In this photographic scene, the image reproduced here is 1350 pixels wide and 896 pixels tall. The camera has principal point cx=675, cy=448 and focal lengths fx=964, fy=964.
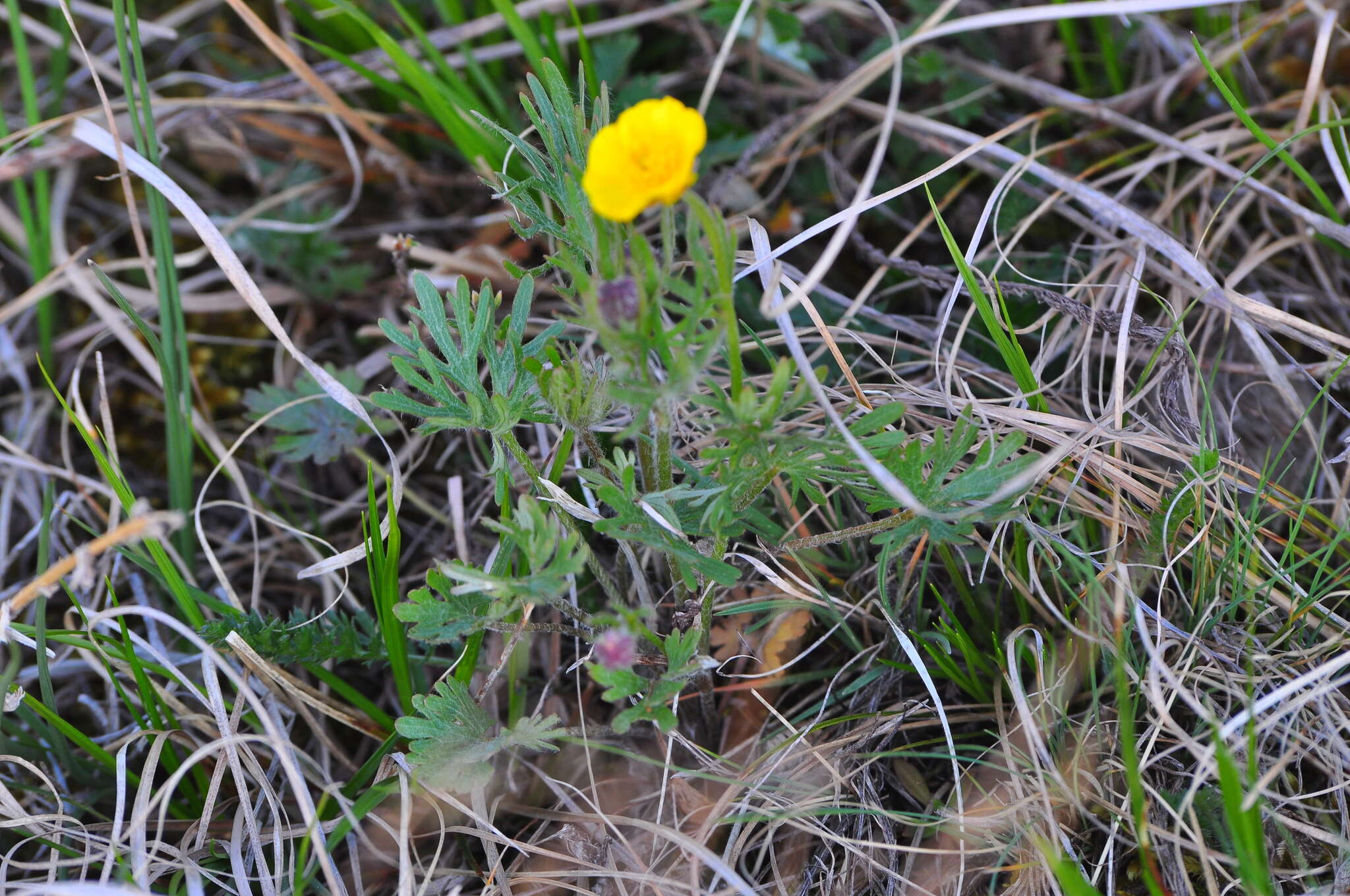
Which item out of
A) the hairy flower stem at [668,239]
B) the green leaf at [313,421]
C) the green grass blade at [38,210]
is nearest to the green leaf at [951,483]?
the hairy flower stem at [668,239]

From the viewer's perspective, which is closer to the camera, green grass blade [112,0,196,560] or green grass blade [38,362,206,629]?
green grass blade [38,362,206,629]

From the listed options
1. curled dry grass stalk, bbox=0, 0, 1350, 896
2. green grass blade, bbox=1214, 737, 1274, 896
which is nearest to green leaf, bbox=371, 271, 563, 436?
curled dry grass stalk, bbox=0, 0, 1350, 896

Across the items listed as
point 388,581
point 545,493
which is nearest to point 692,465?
point 545,493

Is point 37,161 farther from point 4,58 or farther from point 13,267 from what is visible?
point 4,58

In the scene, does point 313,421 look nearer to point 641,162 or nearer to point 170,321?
point 170,321

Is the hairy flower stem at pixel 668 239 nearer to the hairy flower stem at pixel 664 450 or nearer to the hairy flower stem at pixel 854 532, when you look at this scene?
the hairy flower stem at pixel 664 450

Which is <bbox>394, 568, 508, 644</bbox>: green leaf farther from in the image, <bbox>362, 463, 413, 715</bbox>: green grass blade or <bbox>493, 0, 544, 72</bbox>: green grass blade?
<bbox>493, 0, 544, 72</bbox>: green grass blade
